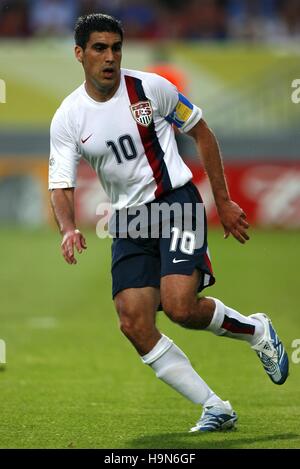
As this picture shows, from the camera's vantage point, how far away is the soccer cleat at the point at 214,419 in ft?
21.6

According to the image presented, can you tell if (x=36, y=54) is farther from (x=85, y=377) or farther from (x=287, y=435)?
(x=287, y=435)

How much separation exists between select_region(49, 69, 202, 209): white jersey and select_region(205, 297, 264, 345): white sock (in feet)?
2.72

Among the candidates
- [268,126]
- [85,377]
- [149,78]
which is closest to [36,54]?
[268,126]

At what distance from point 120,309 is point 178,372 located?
0.52 metres

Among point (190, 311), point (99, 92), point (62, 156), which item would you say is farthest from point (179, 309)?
point (99, 92)

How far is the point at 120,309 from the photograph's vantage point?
663 centimetres

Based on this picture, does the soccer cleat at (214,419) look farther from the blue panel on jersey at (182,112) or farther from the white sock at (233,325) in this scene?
the blue panel on jersey at (182,112)

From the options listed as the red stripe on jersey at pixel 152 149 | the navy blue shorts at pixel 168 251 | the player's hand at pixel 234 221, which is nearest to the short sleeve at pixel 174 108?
the red stripe on jersey at pixel 152 149

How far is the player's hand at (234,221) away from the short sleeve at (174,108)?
0.57 m

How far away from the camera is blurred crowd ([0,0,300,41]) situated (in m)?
25.7

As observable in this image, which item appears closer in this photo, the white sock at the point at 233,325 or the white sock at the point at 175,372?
the white sock at the point at 175,372

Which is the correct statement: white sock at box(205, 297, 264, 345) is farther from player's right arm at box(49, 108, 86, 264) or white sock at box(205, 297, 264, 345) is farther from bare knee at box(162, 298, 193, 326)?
player's right arm at box(49, 108, 86, 264)

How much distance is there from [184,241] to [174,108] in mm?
851

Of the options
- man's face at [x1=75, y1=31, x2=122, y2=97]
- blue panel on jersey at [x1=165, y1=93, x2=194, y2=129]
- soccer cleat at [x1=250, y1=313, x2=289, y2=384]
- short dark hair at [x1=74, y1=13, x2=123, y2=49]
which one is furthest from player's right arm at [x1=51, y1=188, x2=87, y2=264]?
soccer cleat at [x1=250, y1=313, x2=289, y2=384]
